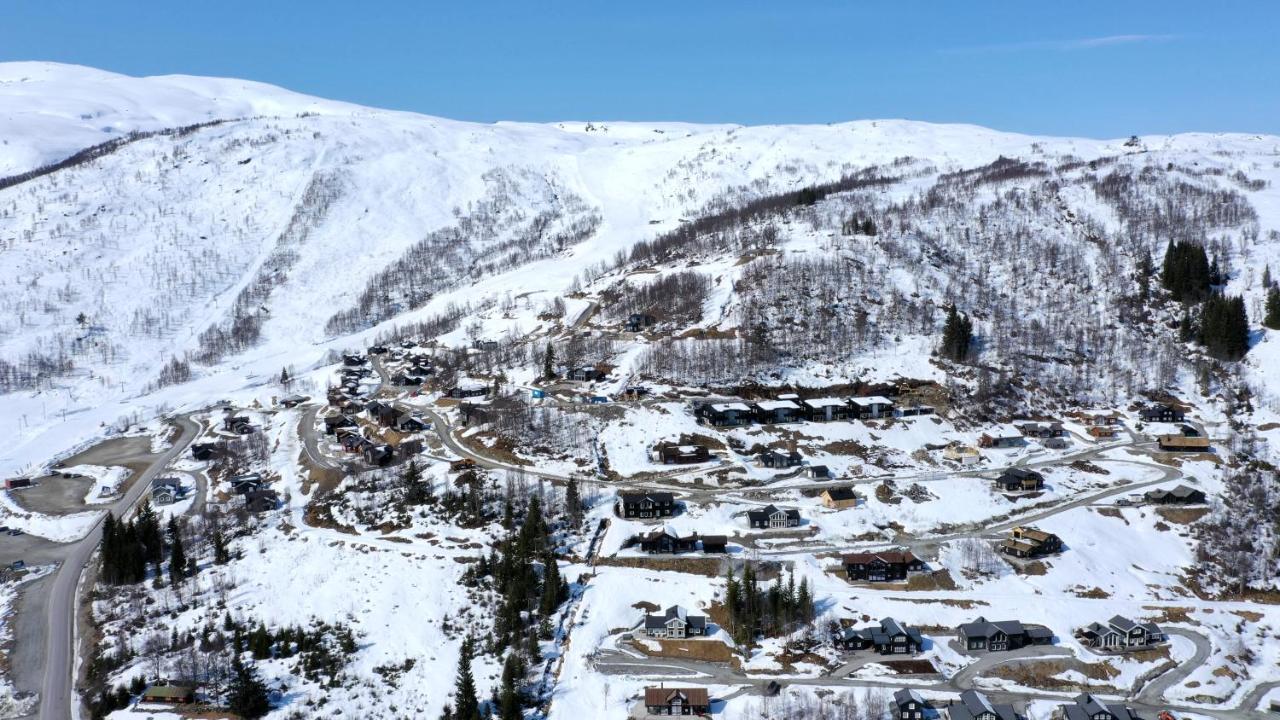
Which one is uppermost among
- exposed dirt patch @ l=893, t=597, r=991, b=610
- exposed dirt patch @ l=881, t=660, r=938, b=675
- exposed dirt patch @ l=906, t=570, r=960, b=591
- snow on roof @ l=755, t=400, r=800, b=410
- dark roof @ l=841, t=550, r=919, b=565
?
snow on roof @ l=755, t=400, r=800, b=410

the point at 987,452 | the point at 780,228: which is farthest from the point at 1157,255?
the point at 987,452

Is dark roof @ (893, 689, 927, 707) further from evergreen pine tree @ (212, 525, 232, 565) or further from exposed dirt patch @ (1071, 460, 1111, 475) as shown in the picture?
evergreen pine tree @ (212, 525, 232, 565)

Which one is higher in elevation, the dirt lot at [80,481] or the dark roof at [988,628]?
the dirt lot at [80,481]

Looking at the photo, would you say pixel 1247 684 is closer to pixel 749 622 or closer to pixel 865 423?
pixel 749 622

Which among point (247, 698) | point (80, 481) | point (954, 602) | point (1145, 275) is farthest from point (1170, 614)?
point (80, 481)

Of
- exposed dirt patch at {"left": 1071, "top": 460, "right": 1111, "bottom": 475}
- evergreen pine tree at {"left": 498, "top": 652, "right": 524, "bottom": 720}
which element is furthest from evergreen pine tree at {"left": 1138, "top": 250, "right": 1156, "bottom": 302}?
evergreen pine tree at {"left": 498, "top": 652, "right": 524, "bottom": 720}

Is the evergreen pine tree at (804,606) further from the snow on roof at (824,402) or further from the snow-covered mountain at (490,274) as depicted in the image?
the snow-covered mountain at (490,274)

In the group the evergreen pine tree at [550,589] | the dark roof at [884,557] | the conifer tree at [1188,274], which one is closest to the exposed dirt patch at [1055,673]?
the dark roof at [884,557]
